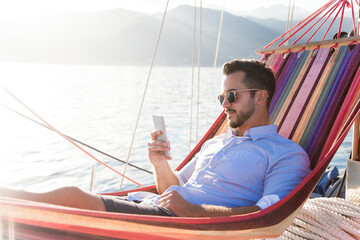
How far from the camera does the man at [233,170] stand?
1.57 metres

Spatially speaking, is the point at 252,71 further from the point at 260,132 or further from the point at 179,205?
the point at 179,205

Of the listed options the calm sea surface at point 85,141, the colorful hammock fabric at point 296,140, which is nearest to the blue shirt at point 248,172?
the colorful hammock fabric at point 296,140

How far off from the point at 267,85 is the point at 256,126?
0.22 metres

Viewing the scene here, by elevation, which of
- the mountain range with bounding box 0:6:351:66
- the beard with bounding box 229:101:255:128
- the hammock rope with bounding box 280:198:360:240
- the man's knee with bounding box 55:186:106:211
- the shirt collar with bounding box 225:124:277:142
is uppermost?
the mountain range with bounding box 0:6:351:66

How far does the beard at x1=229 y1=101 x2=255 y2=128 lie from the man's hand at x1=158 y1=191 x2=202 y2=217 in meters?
0.51

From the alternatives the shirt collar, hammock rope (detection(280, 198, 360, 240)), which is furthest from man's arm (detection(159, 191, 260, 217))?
hammock rope (detection(280, 198, 360, 240))

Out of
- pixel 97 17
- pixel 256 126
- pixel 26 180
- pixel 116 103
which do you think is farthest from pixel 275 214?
pixel 97 17

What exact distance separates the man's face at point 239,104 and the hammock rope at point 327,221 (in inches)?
21.3

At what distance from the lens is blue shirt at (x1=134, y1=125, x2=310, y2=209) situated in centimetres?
169

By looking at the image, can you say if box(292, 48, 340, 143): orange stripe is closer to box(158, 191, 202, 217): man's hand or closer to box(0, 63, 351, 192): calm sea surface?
box(158, 191, 202, 217): man's hand

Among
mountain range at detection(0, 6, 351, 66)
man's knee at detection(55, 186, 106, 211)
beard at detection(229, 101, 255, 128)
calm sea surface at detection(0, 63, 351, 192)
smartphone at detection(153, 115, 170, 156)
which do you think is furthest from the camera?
mountain range at detection(0, 6, 351, 66)

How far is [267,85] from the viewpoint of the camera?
202cm

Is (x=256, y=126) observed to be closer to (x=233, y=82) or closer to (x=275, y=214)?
(x=233, y=82)

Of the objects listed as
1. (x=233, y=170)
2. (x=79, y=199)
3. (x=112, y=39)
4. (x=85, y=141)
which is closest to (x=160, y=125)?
(x=233, y=170)
